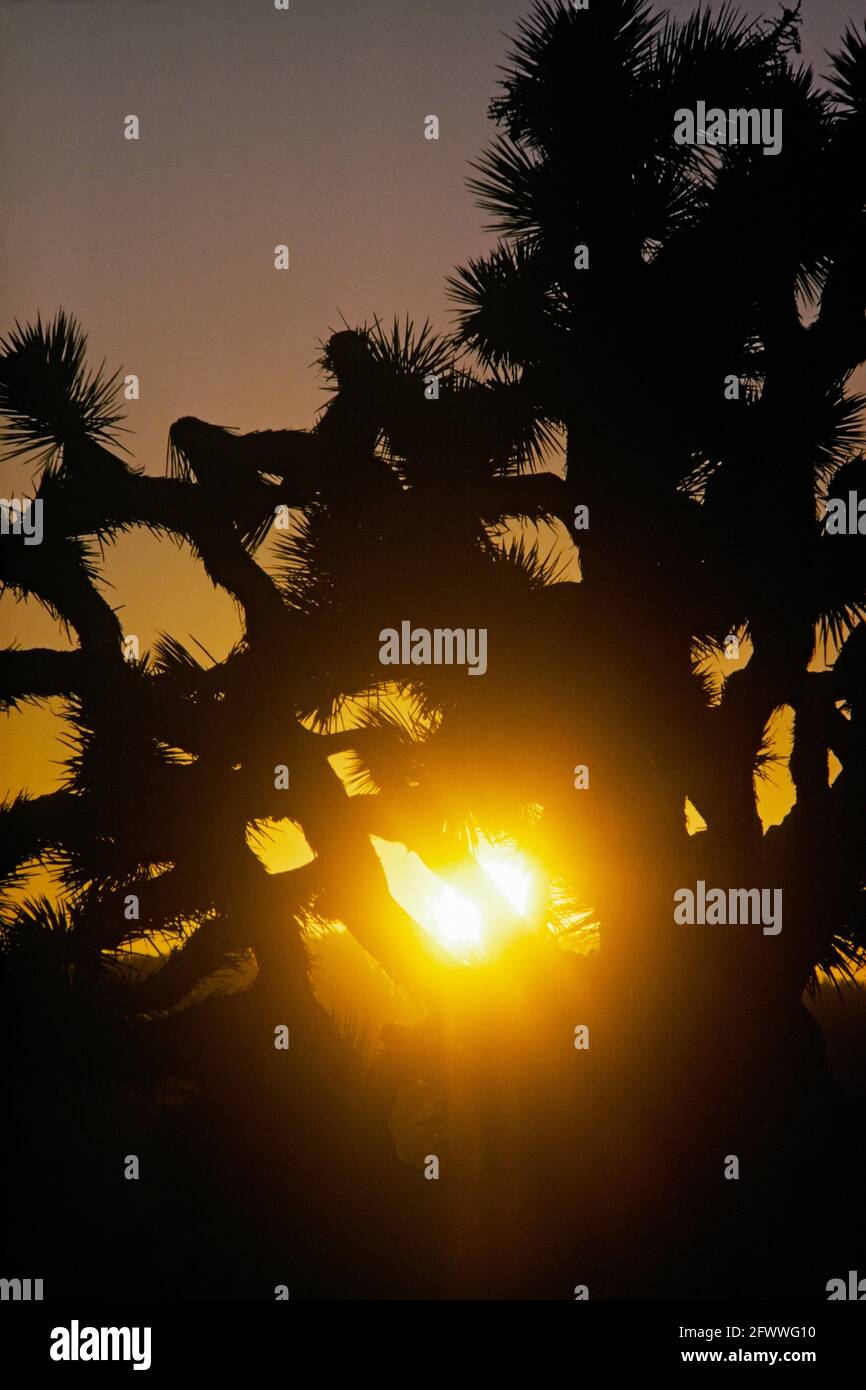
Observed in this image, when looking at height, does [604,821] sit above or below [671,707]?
below

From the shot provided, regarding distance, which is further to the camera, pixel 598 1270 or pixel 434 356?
pixel 434 356

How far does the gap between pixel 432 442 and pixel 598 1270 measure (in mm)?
3630

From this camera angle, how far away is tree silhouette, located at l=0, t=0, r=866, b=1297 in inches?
194

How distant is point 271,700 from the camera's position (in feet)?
17.4

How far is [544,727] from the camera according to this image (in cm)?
503

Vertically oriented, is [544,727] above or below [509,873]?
above

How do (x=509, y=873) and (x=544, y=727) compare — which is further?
(x=509, y=873)

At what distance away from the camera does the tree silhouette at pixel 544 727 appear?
16.2ft
